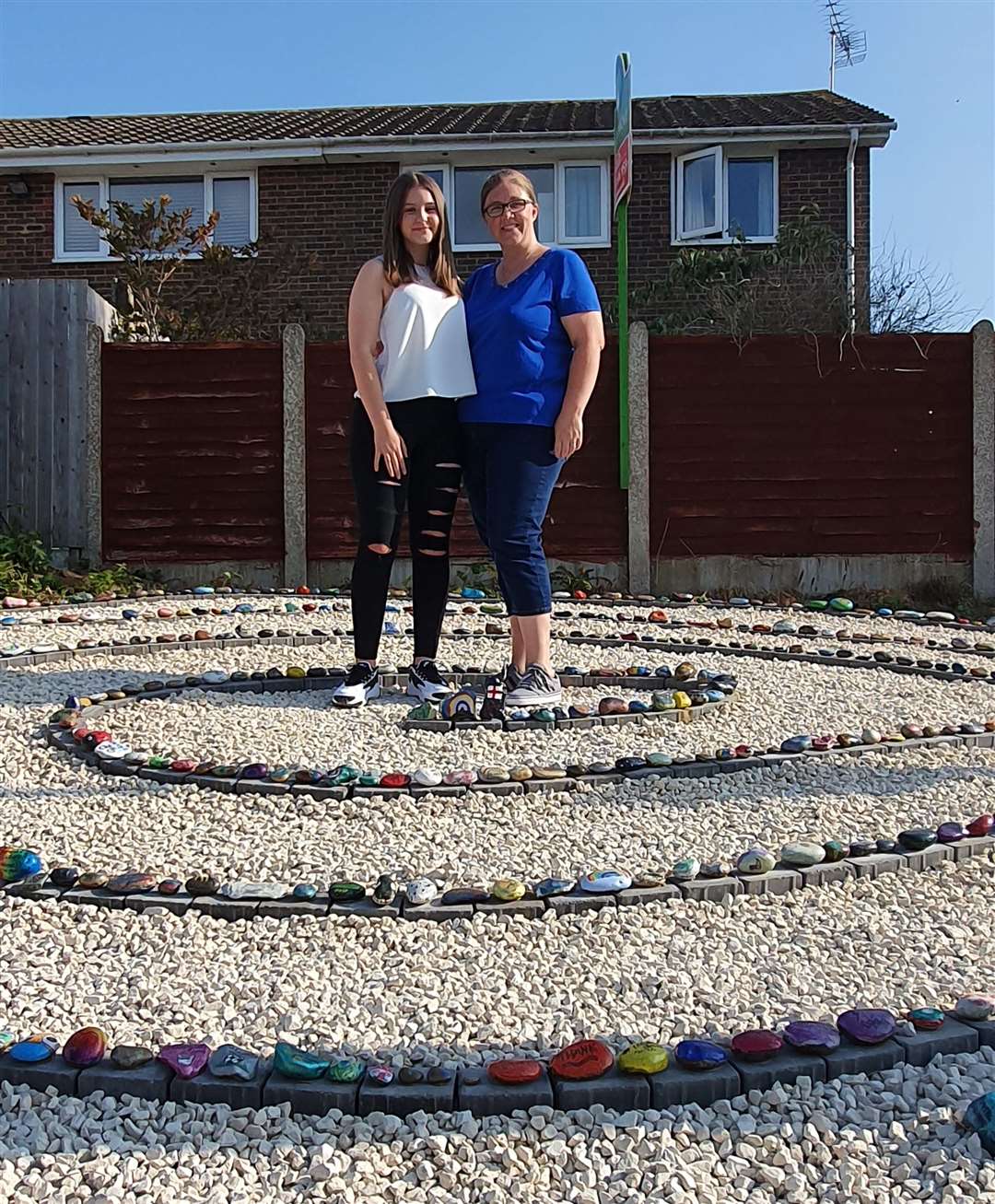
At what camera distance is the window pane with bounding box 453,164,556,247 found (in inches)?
661

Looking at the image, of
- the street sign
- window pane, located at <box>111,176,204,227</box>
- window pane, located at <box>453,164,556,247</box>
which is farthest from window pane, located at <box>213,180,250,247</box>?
the street sign

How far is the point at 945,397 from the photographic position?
31.9 feet

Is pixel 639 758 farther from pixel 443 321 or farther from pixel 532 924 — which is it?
pixel 443 321

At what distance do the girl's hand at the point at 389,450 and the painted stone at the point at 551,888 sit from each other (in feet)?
7.56

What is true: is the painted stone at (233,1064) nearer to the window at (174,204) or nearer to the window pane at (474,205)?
the window pane at (474,205)

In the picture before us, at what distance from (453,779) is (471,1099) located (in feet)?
6.00

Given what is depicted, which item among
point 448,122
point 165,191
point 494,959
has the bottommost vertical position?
point 494,959

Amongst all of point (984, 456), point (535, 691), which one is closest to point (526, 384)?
point (535, 691)

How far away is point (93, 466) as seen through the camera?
991 cm

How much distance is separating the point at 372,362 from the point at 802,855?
254 cm

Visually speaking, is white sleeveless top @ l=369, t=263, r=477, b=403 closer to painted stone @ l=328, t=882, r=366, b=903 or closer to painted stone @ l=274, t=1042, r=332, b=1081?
painted stone @ l=328, t=882, r=366, b=903

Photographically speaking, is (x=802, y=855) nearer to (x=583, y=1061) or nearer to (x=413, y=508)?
(x=583, y=1061)

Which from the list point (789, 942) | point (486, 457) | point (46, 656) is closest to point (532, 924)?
point (789, 942)

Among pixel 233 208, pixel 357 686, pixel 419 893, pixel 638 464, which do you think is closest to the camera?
pixel 419 893
